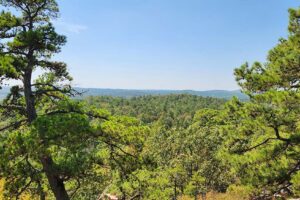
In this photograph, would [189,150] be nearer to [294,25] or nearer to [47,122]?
[294,25]

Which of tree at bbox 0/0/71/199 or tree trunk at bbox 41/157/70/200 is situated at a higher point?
tree at bbox 0/0/71/199

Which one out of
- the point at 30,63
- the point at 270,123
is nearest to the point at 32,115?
the point at 30,63

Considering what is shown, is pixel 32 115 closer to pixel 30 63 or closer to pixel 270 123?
pixel 30 63

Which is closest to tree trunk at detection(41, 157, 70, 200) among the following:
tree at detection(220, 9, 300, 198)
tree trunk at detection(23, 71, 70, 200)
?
tree trunk at detection(23, 71, 70, 200)

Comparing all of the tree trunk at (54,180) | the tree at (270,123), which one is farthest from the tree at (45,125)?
the tree at (270,123)

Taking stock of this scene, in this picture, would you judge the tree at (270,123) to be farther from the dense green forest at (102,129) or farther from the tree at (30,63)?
the tree at (30,63)

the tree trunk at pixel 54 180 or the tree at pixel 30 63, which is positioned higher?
the tree at pixel 30 63

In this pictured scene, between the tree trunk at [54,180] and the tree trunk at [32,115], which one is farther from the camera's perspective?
the tree trunk at [32,115]

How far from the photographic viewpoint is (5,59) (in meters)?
8.05

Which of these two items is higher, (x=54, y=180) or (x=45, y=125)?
(x=45, y=125)

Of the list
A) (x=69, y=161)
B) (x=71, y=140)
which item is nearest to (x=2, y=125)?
(x=69, y=161)

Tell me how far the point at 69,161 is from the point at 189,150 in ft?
76.3

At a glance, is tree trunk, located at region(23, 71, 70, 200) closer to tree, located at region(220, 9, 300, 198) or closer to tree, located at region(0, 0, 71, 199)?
tree, located at region(0, 0, 71, 199)

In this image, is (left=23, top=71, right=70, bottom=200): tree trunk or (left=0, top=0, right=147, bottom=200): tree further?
(left=23, top=71, right=70, bottom=200): tree trunk
